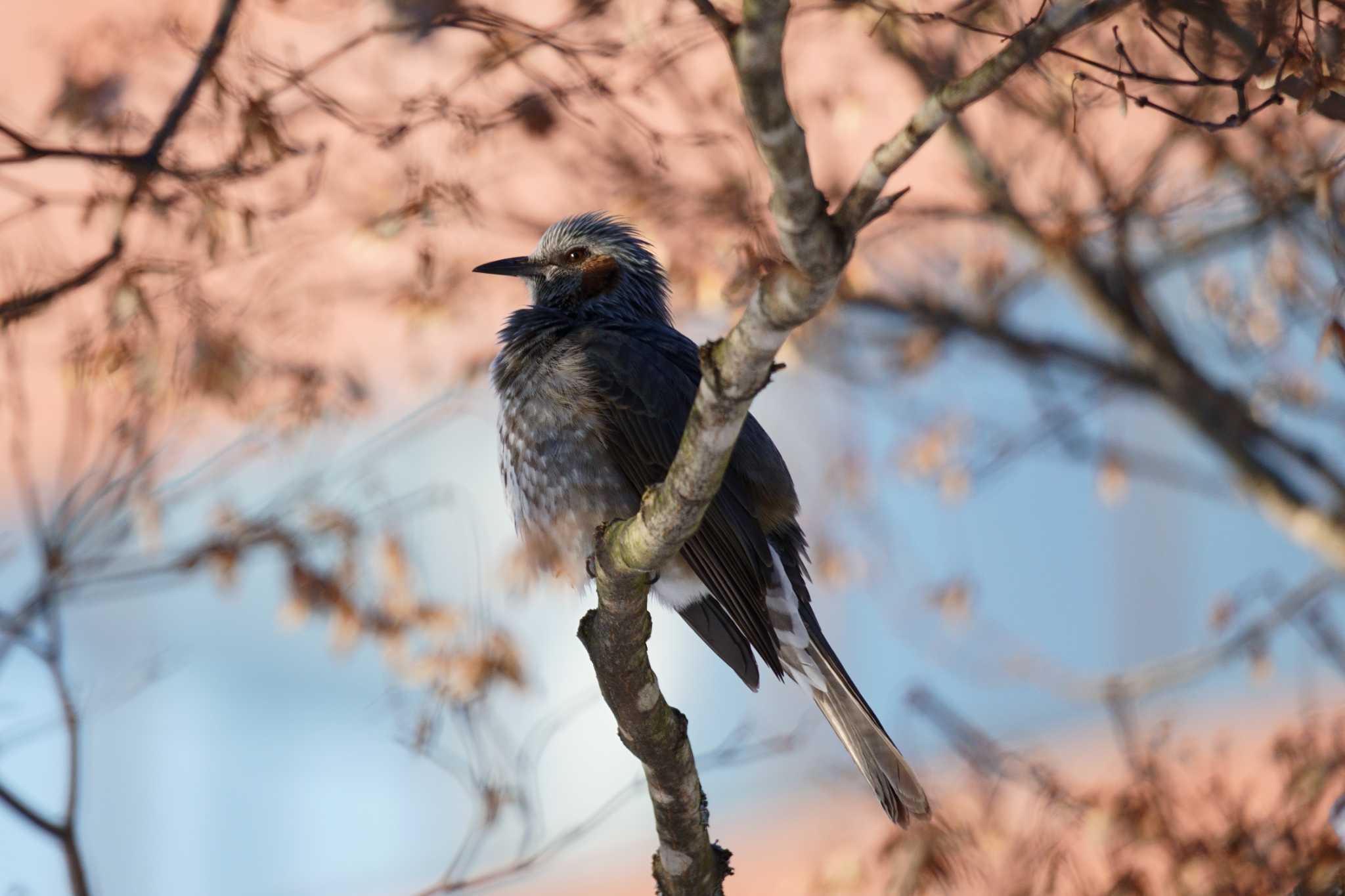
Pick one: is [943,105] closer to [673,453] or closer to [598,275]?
[673,453]

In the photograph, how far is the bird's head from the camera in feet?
15.2

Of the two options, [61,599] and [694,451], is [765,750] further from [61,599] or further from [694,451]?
[694,451]

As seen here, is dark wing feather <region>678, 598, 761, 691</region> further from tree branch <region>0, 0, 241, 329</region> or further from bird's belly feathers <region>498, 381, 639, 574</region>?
tree branch <region>0, 0, 241, 329</region>

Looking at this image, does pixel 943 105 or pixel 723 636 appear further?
pixel 723 636

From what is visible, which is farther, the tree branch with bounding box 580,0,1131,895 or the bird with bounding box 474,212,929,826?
the bird with bounding box 474,212,929,826

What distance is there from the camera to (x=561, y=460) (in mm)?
3844

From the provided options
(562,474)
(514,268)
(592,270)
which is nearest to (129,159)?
(514,268)

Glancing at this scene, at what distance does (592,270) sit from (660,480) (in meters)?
1.37

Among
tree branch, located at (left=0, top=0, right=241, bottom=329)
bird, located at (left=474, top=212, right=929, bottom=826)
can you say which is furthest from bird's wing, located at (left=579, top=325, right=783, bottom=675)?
tree branch, located at (left=0, top=0, right=241, bottom=329)

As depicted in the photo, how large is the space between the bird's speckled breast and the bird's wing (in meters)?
0.05

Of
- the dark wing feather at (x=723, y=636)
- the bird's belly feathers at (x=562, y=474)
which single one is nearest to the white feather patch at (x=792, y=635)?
the dark wing feather at (x=723, y=636)

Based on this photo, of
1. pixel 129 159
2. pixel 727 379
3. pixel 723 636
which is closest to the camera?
pixel 727 379

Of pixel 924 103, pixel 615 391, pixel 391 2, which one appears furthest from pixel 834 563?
pixel 924 103

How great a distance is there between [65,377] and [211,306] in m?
0.59
